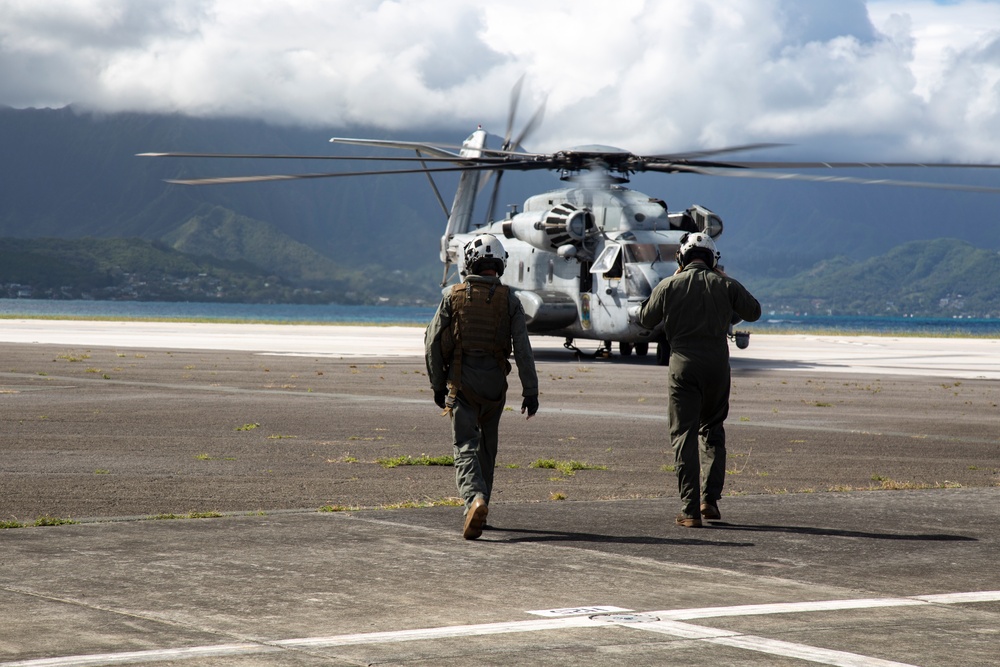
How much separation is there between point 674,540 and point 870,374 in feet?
82.6

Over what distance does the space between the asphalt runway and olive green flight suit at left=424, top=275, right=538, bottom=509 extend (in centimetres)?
54

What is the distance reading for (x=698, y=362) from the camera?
10.1 meters

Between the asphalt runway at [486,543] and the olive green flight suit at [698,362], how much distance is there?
502mm

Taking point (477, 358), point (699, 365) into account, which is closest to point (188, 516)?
point (477, 358)

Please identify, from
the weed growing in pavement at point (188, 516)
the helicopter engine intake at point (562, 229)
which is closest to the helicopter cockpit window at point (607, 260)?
the helicopter engine intake at point (562, 229)

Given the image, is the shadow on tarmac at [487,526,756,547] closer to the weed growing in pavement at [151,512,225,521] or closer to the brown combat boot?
the brown combat boot

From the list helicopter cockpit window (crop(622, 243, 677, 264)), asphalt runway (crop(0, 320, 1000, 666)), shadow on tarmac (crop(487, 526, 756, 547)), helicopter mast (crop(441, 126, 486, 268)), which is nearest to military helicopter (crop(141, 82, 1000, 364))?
helicopter cockpit window (crop(622, 243, 677, 264))

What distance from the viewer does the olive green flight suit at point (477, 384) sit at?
9664 mm

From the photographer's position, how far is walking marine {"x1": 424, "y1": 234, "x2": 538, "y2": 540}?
968 centimetres

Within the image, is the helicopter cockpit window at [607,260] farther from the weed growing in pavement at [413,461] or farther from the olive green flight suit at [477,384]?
the olive green flight suit at [477,384]

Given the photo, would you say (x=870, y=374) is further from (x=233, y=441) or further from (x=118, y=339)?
(x=118, y=339)

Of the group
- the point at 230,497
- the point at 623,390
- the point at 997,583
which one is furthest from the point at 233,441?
the point at 623,390

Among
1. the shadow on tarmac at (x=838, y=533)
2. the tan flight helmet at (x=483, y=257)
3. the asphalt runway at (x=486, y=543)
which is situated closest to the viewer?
the asphalt runway at (x=486, y=543)

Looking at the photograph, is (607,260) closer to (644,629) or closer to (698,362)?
(698,362)
